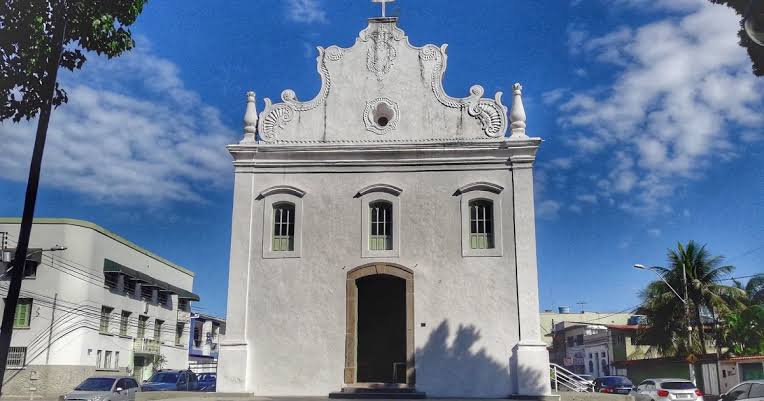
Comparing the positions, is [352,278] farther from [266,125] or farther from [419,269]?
[266,125]

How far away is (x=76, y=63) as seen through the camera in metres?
11.1

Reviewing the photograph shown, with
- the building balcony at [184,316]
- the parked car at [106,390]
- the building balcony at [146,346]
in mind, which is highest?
the building balcony at [184,316]

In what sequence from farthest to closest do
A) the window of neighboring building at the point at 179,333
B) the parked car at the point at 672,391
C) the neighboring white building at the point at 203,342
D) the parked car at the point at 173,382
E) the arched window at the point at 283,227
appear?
1. the neighboring white building at the point at 203,342
2. the window of neighboring building at the point at 179,333
3. the parked car at the point at 173,382
4. the parked car at the point at 672,391
5. the arched window at the point at 283,227

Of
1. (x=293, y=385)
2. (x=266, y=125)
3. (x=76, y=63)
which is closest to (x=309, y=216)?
(x=266, y=125)

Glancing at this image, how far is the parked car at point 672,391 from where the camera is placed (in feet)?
73.3

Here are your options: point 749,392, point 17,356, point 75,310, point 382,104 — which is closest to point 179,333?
point 75,310

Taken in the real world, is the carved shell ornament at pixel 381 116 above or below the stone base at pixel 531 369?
above

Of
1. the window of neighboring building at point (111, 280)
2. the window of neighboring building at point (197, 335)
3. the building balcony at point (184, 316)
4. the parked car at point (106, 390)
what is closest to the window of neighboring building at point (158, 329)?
the building balcony at point (184, 316)

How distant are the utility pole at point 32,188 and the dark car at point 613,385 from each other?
2909 centimetres

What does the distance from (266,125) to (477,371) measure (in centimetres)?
984

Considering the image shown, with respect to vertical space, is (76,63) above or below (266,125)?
below

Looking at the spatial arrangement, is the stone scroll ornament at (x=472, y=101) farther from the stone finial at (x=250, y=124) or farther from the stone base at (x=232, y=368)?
the stone base at (x=232, y=368)

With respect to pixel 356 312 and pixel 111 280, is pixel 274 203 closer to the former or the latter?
pixel 356 312

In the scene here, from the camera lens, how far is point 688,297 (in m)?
35.1
